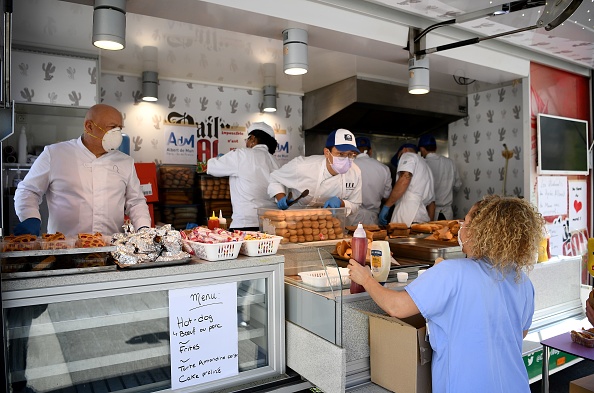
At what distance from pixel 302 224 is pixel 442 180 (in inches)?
150

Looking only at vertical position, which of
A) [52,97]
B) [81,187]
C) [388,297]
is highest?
[52,97]

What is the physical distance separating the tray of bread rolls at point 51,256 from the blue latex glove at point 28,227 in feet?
1.45

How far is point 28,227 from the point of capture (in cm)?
245

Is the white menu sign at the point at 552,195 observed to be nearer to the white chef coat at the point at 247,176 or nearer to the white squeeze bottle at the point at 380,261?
the white chef coat at the point at 247,176

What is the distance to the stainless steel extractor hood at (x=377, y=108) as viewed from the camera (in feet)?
20.0

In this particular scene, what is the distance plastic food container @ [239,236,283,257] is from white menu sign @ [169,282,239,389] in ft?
0.66

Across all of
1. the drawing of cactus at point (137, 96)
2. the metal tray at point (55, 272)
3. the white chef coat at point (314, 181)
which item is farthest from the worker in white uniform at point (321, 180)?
the drawing of cactus at point (137, 96)

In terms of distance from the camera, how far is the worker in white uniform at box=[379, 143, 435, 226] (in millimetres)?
5574

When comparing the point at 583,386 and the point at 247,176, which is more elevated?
the point at 247,176

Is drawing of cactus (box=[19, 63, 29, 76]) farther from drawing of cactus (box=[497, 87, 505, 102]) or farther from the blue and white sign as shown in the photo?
drawing of cactus (box=[497, 87, 505, 102])

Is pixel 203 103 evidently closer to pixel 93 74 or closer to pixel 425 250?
pixel 93 74

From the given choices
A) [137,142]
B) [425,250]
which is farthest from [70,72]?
[425,250]

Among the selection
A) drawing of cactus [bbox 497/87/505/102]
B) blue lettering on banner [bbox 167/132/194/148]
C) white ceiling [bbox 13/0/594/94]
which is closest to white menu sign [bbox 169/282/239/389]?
white ceiling [bbox 13/0/594/94]

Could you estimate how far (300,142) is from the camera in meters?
7.39
